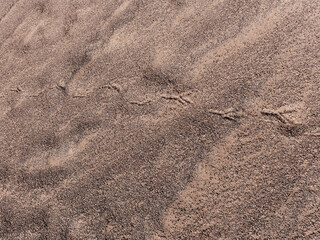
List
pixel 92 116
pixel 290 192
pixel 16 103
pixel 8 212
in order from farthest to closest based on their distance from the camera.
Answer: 1. pixel 16 103
2. pixel 92 116
3. pixel 8 212
4. pixel 290 192

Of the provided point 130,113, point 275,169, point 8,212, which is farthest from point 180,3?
Result: point 8,212

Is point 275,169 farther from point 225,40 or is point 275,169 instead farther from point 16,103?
point 16,103

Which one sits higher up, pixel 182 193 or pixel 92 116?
pixel 92 116

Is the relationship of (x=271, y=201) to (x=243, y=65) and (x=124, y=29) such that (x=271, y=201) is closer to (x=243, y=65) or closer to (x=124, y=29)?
(x=243, y=65)

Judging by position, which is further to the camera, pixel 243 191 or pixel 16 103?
pixel 16 103

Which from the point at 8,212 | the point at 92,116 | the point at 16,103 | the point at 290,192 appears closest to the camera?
the point at 290,192

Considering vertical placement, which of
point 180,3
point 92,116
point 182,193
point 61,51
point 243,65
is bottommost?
point 182,193

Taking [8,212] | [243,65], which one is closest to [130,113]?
[243,65]
